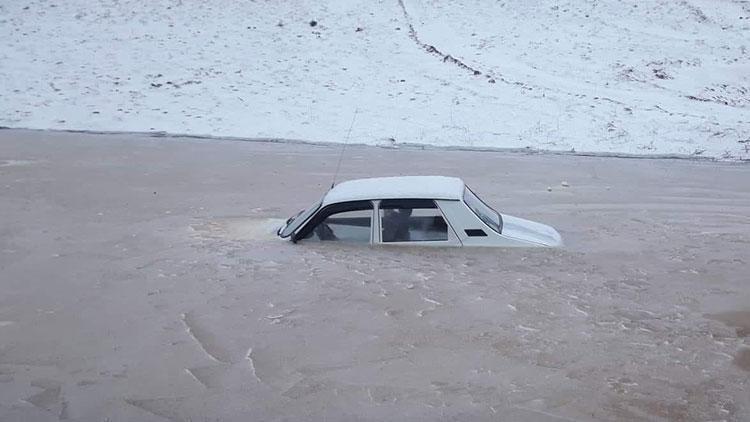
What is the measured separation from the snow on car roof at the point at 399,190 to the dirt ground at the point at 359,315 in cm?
54

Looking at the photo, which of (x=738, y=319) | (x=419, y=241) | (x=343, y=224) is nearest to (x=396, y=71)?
(x=343, y=224)

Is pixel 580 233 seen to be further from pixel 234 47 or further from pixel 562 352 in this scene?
pixel 234 47

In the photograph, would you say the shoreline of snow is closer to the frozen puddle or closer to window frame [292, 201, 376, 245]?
the frozen puddle

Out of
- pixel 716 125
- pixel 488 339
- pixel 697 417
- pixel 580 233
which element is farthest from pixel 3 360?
pixel 716 125

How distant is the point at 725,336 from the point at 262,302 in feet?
12.9

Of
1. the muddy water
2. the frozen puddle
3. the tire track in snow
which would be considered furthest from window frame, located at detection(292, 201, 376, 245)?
the tire track in snow

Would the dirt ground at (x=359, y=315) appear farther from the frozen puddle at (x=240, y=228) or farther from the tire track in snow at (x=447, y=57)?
the tire track in snow at (x=447, y=57)

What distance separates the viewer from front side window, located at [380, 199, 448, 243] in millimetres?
9211

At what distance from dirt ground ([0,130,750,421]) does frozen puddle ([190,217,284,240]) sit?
5 centimetres

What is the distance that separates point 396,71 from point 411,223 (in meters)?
18.5

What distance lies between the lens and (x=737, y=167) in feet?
58.5

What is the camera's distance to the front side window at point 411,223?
30.2 ft

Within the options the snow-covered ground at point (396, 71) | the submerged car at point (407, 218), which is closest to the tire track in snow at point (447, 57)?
the snow-covered ground at point (396, 71)

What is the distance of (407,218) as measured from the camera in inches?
367
